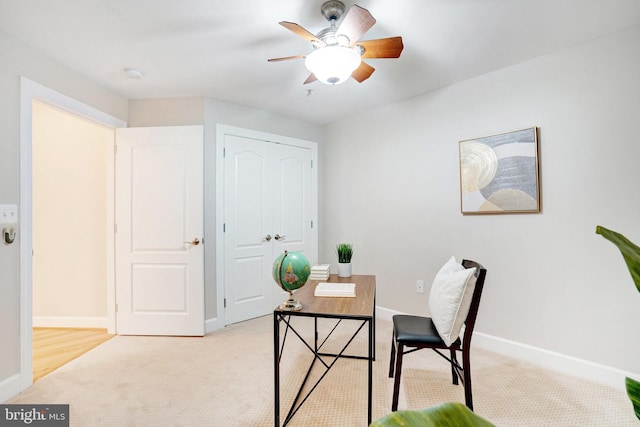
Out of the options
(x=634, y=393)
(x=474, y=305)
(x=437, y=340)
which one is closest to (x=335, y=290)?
(x=437, y=340)

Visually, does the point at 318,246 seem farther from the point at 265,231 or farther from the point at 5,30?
the point at 5,30

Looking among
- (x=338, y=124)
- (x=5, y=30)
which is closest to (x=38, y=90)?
(x=5, y=30)

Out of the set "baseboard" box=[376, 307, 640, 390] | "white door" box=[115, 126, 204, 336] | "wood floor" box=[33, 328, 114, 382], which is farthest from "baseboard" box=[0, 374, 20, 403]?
"baseboard" box=[376, 307, 640, 390]

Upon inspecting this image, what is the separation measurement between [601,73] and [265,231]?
3172mm

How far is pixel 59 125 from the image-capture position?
10.5 ft

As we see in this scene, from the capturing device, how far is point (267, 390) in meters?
2.01

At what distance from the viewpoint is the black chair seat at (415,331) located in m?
1.76

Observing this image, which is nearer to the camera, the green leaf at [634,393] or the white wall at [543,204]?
the green leaf at [634,393]

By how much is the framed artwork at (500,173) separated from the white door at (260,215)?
6.25 feet

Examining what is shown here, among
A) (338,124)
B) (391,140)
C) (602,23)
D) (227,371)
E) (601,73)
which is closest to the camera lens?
(602,23)

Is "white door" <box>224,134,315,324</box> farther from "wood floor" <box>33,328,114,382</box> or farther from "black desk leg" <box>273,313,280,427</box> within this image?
"black desk leg" <box>273,313,280,427</box>

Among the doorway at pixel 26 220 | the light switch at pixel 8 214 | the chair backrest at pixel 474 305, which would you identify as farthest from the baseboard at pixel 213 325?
the chair backrest at pixel 474 305

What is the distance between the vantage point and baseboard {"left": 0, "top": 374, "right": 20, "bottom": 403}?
6.30ft

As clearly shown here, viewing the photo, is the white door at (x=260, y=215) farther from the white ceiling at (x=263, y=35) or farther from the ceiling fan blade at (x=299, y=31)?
the ceiling fan blade at (x=299, y=31)
